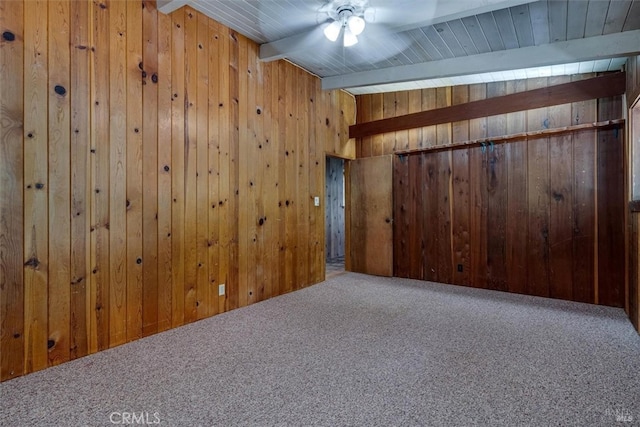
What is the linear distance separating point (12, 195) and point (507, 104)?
468cm

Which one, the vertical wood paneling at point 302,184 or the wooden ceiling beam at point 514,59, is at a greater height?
the wooden ceiling beam at point 514,59

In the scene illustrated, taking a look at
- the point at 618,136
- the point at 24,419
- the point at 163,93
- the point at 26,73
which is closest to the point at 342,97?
the point at 163,93

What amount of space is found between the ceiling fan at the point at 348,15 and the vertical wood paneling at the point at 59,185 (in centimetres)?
186

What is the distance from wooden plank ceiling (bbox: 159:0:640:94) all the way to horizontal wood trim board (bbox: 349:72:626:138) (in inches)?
7.9

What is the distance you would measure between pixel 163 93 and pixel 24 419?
2.31 m

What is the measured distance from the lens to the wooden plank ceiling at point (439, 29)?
259 centimetres

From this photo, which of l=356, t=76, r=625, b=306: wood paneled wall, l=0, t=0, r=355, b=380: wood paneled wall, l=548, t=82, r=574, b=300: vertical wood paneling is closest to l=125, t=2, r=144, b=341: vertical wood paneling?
l=0, t=0, r=355, b=380: wood paneled wall

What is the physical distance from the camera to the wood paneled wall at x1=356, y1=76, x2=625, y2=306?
3492mm

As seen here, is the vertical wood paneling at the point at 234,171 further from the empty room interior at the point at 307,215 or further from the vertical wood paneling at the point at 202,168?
the vertical wood paneling at the point at 202,168

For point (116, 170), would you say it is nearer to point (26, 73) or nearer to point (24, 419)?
point (26, 73)

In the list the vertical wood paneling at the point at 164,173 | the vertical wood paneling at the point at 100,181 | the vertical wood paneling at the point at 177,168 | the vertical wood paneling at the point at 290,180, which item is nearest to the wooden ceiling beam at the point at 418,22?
the vertical wood paneling at the point at 290,180

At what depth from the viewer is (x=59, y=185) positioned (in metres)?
2.18

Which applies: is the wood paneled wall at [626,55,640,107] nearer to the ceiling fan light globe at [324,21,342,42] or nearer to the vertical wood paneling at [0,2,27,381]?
the ceiling fan light globe at [324,21,342,42]

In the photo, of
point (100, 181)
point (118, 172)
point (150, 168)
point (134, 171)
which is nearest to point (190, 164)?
point (150, 168)
